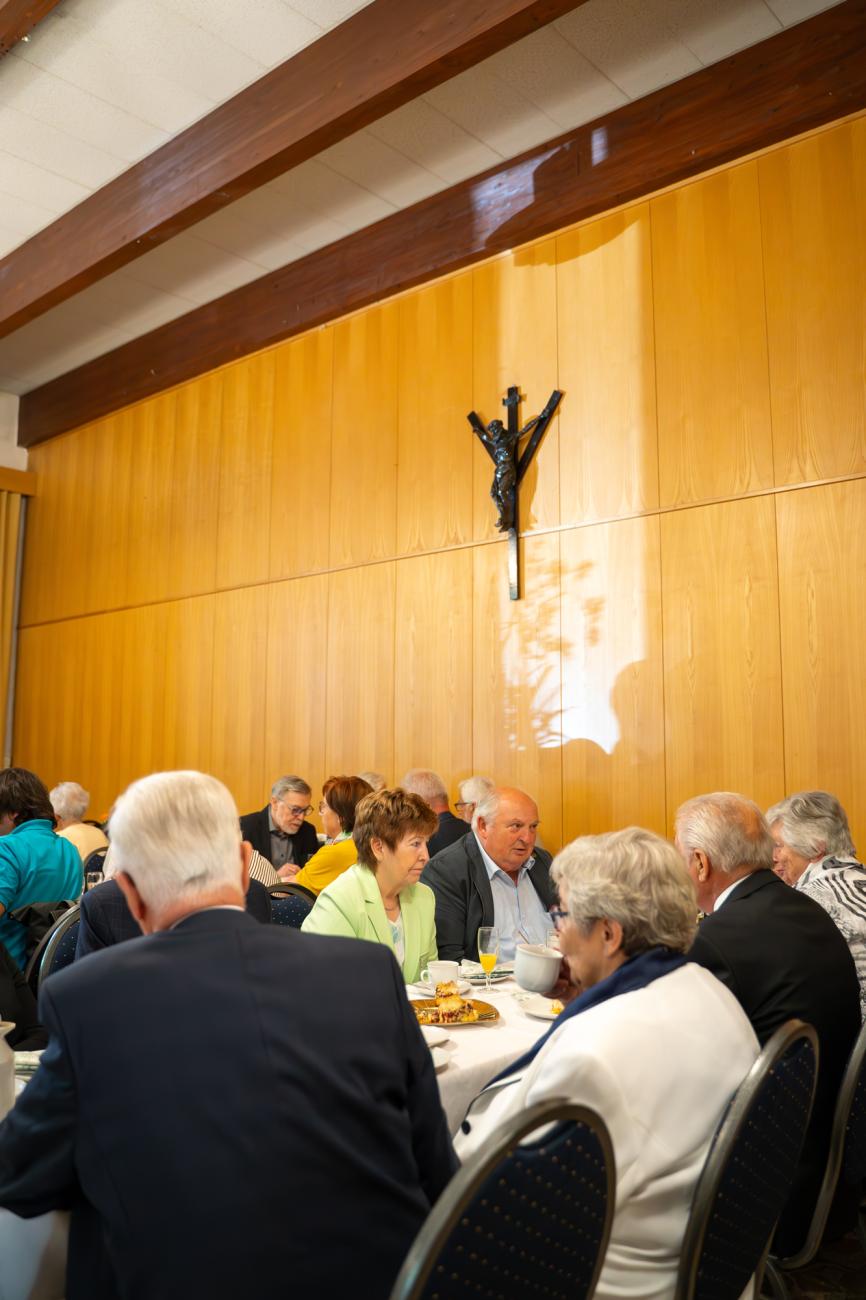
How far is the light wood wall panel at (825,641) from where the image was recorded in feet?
17.3

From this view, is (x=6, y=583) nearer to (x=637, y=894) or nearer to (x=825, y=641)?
(x=825, y=641)

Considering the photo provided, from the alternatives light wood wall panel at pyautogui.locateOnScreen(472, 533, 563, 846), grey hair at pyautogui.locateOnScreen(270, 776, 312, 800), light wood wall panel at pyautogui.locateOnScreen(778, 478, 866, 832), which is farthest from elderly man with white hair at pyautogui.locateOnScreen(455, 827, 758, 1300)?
grey hair at pyautogui.locateOnScreen(270, 776, 312, 800)

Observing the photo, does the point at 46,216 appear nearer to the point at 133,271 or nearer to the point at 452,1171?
the point at 133,271

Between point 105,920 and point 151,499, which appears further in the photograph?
point 151,499

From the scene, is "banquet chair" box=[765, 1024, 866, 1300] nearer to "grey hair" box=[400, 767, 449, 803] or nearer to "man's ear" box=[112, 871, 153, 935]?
"man's ear" box=[112, 871, 153, 935]

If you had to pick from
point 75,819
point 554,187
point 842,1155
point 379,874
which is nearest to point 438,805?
point 75,819

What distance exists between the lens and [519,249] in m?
7.04

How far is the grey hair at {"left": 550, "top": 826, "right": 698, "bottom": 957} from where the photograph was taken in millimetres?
1878

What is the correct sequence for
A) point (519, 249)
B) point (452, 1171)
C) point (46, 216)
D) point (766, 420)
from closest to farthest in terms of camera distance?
1. point (452, 1171)
2. point (766, 420)
3. point (519, 249)
4. point (46, 216)

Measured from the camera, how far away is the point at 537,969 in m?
2.50

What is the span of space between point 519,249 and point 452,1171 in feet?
21.3

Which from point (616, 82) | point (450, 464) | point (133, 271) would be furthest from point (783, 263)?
point (133, 271)

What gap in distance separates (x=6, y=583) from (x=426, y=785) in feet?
21.5

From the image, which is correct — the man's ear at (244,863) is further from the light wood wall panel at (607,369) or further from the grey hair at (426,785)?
the light wood wall panel at (607,369)
